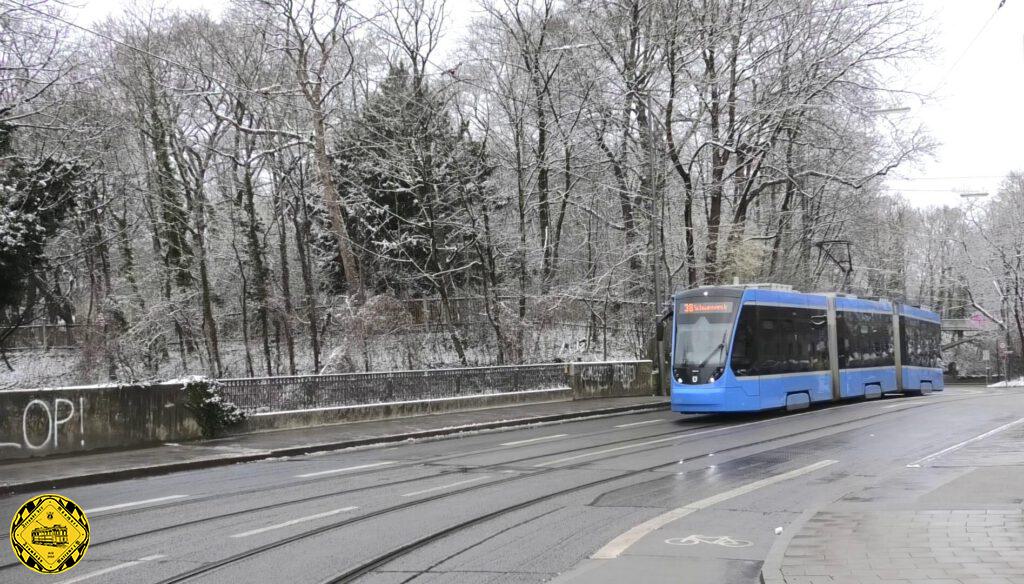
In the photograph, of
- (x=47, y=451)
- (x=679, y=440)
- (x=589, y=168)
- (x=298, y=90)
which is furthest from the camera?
(x=589, y=168)

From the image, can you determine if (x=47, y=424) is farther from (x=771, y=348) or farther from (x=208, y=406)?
(x=771, y=348)

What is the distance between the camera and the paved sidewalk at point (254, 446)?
44.2 ft

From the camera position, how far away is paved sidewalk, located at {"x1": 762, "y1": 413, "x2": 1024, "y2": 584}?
21.1 ft

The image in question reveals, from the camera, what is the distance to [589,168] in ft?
119

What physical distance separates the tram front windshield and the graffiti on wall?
14.0 m

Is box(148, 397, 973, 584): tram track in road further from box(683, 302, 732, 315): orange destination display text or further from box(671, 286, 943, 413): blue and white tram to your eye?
box(683, 302, 732, 315): orange destination display text

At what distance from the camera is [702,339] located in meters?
22.2

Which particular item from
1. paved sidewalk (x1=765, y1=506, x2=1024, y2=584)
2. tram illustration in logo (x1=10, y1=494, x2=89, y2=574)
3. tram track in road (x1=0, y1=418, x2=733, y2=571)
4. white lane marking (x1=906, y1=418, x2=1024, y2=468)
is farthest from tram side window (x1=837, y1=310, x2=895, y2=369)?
tram illustration in logo (x1=10, y1=494, x2=89, y2=574)

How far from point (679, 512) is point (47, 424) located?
1189cm

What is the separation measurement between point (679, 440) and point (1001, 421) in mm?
9260

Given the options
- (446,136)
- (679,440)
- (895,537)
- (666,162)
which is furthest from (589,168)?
(895,537)

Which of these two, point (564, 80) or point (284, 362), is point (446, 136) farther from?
point (284, 362)

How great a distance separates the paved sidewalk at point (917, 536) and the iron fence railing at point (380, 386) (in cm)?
1374

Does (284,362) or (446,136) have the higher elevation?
(446,136)
